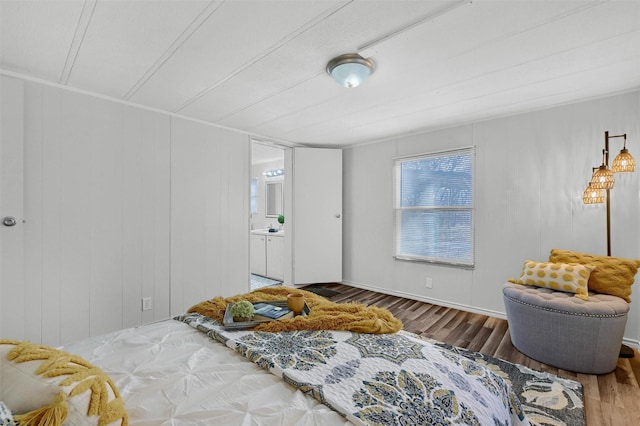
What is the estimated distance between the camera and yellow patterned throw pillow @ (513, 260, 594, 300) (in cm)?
232

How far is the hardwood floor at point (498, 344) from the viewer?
5.85 ft

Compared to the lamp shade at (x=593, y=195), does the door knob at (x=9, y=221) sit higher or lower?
lower

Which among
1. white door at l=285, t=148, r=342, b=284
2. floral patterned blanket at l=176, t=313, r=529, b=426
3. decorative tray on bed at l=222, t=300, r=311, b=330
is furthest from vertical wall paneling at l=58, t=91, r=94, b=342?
white door at l=285, t=148, r=342, b=284

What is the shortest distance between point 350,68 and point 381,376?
1920mm

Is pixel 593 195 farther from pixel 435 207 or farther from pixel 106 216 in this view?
pixel 106 216

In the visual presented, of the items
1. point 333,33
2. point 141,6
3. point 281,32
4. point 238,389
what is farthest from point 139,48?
point 238,389

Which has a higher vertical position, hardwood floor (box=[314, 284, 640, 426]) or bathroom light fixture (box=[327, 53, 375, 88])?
bathroom light fixture (box=[327, 53, 375, 88])

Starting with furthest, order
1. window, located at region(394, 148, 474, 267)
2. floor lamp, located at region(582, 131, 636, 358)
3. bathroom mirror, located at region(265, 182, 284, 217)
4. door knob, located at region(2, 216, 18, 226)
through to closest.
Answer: bathroom mirror, located at region(265, 182, 284, 217) < window, located at region(394, 148, 474, 267) < floor lamp, located at region(582, 131, 636, 358) < door knob, located at region(2, 216, 18, 226)

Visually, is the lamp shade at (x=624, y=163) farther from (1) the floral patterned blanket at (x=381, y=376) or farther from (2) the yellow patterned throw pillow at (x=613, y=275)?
(1) the floral patterned blanket at (x=381, y=376)

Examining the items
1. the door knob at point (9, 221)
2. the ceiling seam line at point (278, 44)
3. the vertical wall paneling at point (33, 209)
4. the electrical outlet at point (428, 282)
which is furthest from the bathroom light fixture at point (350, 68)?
the electrical outlet at point (428, 282)

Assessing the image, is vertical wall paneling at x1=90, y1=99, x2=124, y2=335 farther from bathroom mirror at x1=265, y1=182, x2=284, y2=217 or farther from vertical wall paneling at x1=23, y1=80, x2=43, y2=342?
bathroom mirror at x1=265, y1=182, x2=284, y2=217

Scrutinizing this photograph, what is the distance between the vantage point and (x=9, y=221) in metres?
2.17

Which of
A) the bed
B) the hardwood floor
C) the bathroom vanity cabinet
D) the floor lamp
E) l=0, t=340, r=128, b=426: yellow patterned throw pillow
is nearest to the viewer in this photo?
l=0, t=340, r=128, b=426: yellow patterned throw pillow

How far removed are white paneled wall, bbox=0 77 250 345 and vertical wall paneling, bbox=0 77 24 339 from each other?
1 centimetres
